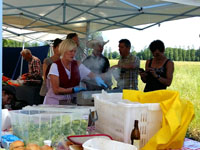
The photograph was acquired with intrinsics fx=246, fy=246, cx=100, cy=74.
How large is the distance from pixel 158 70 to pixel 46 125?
173 cm

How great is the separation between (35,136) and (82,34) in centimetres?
354

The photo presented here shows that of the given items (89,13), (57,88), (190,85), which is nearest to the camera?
(57,88)

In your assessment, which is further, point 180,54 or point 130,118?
point 180,54

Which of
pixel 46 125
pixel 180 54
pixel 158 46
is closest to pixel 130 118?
pixel 46 125

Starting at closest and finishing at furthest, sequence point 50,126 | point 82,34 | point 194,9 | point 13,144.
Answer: point 13,144 < point 50,126 < point 194,9 < point 82,34

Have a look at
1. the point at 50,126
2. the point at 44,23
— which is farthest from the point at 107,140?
the point at 44,23

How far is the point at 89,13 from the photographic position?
4.10 m

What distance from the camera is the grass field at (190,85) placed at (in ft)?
12.0

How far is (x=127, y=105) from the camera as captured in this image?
1.24 metres

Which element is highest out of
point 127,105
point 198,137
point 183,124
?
point 127,105

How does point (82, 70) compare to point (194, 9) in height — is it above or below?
below

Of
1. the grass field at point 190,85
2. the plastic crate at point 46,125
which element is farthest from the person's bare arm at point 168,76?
the plastic crate at point 46,125

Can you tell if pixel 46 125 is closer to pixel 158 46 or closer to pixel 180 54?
pixel 158 46

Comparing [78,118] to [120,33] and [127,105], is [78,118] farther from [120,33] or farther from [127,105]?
[120,33]
